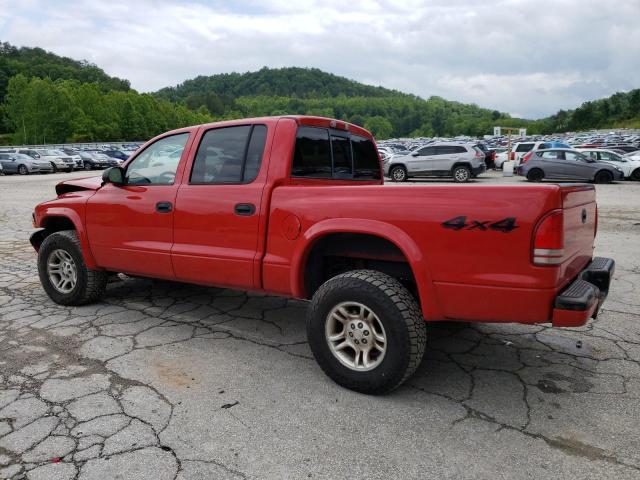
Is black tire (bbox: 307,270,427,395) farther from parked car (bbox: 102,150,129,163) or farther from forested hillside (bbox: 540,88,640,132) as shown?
forested hillside (bbox: 540,88,640,132)

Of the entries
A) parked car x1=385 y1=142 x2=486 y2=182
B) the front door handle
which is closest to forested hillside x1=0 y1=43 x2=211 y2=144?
parked car x1=385 y1=142 x2=486 y2=182

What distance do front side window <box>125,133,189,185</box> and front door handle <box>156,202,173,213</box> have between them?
0.61 feet

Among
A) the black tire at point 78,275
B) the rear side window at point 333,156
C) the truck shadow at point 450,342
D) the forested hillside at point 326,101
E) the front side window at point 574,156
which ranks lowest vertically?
the truck shadow at point 450,342

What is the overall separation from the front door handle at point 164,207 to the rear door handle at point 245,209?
0.73m

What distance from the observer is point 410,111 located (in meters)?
173

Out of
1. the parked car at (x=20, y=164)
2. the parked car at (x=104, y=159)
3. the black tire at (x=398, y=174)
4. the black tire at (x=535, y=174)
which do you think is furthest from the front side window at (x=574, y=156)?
the parked car at (x=20, y=164)

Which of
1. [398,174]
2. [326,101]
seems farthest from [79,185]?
[326,101]

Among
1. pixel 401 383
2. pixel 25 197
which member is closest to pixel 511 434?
pixel 401 383

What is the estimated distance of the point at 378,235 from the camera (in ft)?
9.96

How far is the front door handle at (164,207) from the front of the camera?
13.4 ft

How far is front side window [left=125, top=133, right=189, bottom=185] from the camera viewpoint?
4219 millimetres

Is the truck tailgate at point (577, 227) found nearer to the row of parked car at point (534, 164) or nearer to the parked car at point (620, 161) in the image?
the row of parked car at point (534, 164)

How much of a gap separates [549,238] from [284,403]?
5.77 ft

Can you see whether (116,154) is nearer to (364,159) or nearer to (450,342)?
(364,159)
